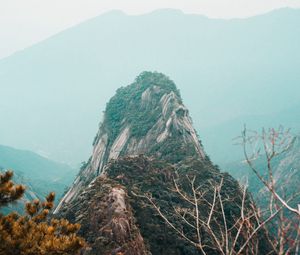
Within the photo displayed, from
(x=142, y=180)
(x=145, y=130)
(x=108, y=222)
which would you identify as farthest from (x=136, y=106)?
(x=108, y=222)

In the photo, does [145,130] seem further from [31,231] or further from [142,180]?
[31,231]

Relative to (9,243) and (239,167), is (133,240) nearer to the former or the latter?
(9,243)

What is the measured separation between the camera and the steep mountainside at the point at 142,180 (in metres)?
25.1

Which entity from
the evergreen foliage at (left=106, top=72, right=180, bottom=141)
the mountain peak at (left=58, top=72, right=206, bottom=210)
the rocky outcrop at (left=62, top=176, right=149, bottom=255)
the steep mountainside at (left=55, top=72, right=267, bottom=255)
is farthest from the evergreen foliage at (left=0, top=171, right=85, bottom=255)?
the evergreen foliage at (left=106, top=72, right=180, bottom=141)

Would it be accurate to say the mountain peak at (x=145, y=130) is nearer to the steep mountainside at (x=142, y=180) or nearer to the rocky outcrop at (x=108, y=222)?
the steep mountainside at (x=142, y=180)

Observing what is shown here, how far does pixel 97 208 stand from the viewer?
26312 millimetres

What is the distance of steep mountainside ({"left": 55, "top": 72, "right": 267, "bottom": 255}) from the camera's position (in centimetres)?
2506

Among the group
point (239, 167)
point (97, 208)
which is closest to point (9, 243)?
point (97, 208)

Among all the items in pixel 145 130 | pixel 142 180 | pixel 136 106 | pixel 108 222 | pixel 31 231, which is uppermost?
pixel 136 106

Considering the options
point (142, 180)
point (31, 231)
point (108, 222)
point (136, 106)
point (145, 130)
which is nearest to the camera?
point (31, 231)

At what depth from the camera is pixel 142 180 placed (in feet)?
120

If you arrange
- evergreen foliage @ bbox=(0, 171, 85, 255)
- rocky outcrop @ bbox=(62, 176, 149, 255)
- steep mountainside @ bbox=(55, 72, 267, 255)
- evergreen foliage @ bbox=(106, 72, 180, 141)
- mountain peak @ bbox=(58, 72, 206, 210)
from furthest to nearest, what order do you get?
evergreen foliage @ bbox=(106, 72, 180, 141)
mountain peak @ bbox=(58, 72, 206, 210)
steep mountainside @ bbox=(55, 72, 267, 255)
rocky outcrop @ bbox=(62, 176, 149, 255)
evergreen foliage @ bbox=(0, 171, 85, 255)

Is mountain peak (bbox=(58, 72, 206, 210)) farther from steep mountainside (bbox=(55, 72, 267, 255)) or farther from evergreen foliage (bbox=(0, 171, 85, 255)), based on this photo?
evergreen foliage (bbox=(0, 171, 85, 255))

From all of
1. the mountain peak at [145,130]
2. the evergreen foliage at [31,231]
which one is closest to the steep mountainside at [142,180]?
the mountain peak at [145,130]
